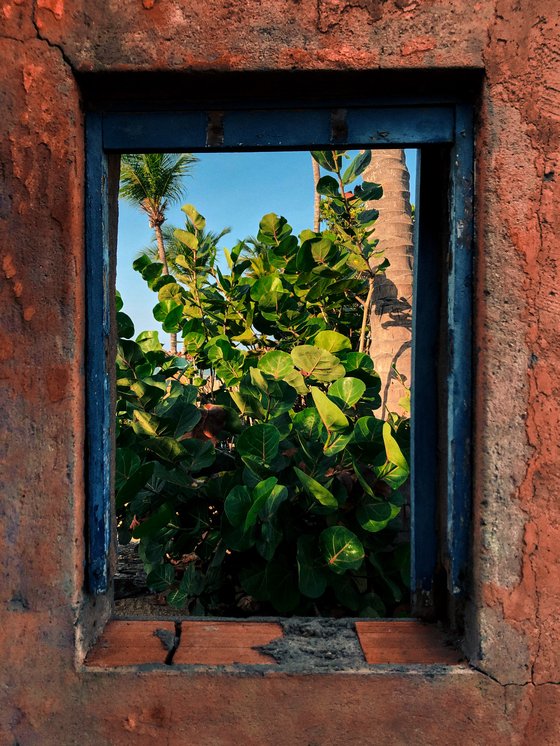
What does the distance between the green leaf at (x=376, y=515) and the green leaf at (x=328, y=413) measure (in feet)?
1.09

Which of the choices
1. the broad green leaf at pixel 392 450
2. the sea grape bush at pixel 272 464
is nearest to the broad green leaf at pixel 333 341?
the sea grape bush at pixel 272 464

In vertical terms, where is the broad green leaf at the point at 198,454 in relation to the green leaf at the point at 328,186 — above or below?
below

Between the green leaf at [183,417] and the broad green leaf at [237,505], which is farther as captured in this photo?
the green leaf at [183,417]

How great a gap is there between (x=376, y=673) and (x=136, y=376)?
66.1 inches

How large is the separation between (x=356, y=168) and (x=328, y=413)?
1.67 m

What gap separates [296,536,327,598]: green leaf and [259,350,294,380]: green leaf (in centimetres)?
67

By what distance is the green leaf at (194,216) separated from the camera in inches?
140

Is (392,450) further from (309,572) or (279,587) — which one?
(279,587)

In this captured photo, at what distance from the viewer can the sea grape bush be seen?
7.42 ft

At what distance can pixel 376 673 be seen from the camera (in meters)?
1.55

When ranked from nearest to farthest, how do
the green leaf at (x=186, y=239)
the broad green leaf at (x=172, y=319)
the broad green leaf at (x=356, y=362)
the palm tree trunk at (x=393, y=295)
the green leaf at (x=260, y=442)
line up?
1. the green leaf at (x=260, y=442)
2. the broad green leaf at (x=356, y=362)
3. the broad green leaf at (x=172, y=319)
4. the green leaf at (x=186, y=239)
5. the palm tree trunk at (x=393, y=295)

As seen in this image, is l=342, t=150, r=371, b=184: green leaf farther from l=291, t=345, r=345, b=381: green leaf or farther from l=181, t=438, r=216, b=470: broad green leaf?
l=181, t=438, r=216, b=470: broad green leaf

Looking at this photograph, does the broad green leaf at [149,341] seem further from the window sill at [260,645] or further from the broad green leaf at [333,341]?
the window sill at [260,645]

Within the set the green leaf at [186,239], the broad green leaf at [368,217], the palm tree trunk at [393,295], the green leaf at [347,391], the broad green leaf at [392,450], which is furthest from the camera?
the palm tree trunk at [393,295]
